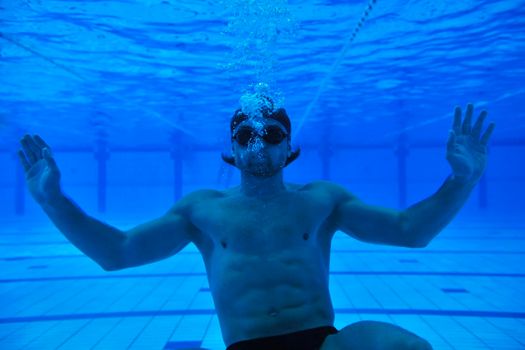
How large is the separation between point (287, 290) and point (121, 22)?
957cm

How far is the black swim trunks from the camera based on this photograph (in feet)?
7.07

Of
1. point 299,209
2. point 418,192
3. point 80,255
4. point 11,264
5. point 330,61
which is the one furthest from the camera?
point 418,192

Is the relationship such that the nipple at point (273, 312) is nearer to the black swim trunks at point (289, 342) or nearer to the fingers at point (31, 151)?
the black swim trunks at point (289, 342)

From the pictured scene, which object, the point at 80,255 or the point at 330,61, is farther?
the point at 330,61

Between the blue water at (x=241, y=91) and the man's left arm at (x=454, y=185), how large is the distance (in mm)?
1169

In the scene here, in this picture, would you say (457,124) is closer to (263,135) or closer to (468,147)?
(468,147)

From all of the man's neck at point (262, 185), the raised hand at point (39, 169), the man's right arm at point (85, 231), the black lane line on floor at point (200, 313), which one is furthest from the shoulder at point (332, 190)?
the black lane line on floor at point (200, 313)

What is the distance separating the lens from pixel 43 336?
215 inches

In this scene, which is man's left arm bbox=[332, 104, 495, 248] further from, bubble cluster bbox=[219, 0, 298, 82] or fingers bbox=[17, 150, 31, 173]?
bubble cluster bbox=[219, 0, 298, 82]

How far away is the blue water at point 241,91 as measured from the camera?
6.07 metres

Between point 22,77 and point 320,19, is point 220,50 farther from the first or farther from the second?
point 22,77

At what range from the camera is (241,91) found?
17.5 m

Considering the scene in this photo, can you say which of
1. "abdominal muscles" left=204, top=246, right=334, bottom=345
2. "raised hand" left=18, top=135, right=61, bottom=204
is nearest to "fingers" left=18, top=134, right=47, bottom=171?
"raised hand" left=18, top=135, right=61, bottom=204

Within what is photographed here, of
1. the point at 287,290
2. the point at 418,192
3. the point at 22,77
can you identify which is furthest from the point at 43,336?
the point at 418,192
